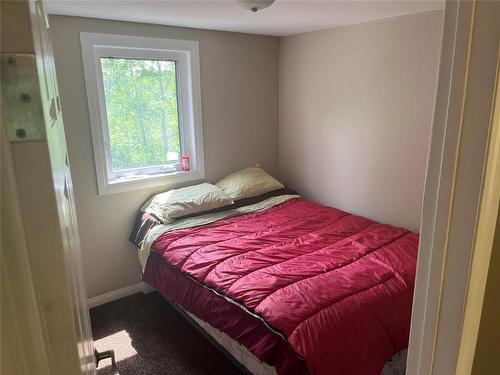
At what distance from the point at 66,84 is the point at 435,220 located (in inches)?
102

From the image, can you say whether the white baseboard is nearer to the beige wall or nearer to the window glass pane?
the window glass pane

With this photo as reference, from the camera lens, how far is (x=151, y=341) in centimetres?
251

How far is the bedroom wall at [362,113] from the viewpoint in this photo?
2.64m

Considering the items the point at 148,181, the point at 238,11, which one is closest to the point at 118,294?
the point at 148,181

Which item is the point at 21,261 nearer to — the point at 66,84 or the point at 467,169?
the point at 467,169

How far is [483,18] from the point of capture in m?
0.61

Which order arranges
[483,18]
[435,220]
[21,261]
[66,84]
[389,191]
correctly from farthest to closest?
[389,191]
[66,84]
[435,220]
[483,18]
[21,261]

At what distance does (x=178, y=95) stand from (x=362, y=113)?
61.1 inches

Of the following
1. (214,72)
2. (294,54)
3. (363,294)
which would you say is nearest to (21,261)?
(363,294)

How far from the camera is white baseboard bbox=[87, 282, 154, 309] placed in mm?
2946

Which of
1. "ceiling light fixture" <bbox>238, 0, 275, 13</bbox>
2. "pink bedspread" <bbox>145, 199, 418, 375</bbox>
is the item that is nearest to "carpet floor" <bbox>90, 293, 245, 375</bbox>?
"pink bedspread" <bbox>145, 199, 418, 375</bbox>

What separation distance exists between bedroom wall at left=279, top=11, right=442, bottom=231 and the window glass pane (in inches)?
45.5

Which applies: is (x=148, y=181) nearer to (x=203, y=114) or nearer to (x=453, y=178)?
(x=203, y=114)

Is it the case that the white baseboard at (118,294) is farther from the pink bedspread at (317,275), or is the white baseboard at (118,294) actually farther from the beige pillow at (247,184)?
the beige pillow at (247,184)
